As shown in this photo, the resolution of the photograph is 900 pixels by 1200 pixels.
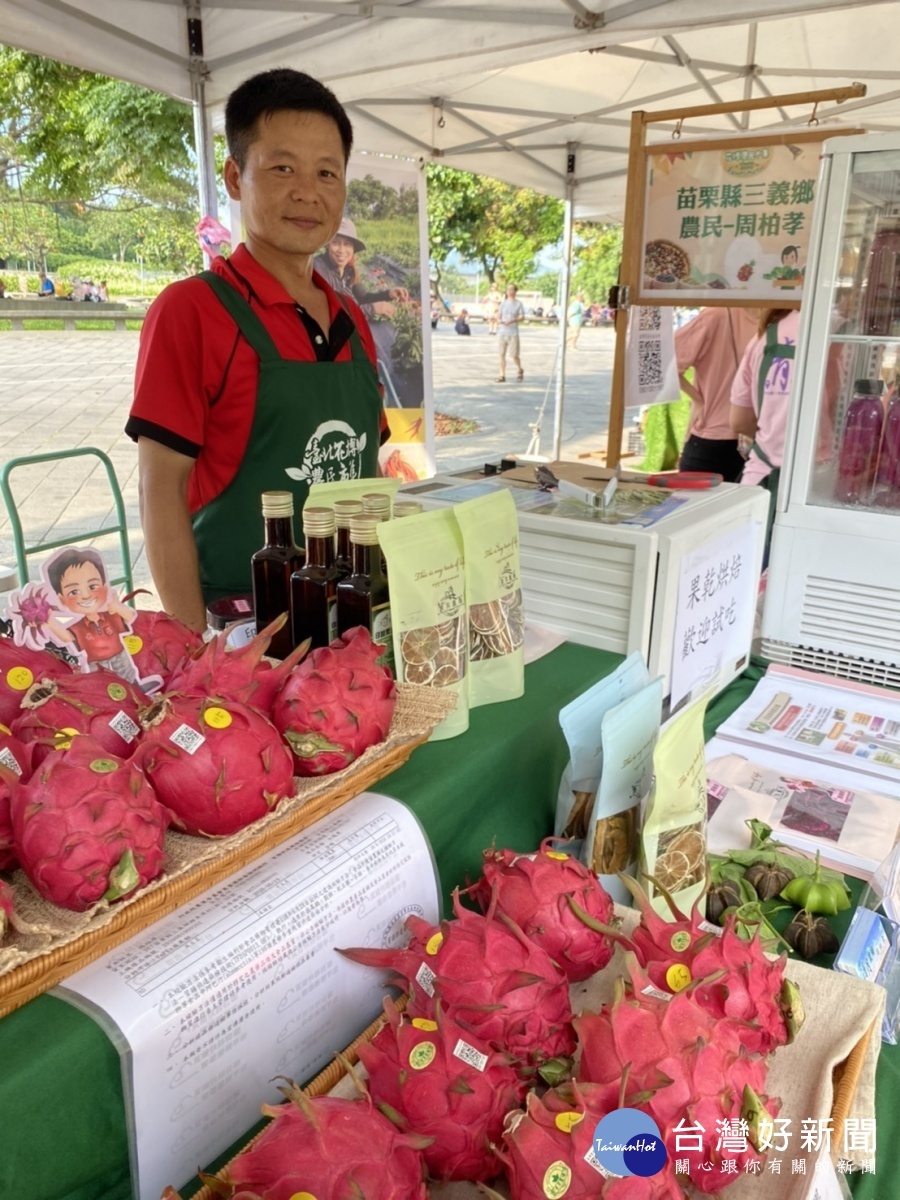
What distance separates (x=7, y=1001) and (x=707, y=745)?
1.24m

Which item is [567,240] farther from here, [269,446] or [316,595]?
[316,595]

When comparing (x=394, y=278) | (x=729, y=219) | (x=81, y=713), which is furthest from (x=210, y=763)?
(x=394, y=278)

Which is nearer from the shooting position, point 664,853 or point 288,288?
point 664,853

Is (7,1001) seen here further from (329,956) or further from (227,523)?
(227,523)

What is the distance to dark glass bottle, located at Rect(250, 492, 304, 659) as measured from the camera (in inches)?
38.0

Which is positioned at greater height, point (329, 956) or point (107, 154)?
point (107, 154)

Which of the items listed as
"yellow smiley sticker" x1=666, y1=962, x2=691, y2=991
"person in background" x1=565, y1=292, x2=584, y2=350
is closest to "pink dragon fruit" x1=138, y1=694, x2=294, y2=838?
"yellow smiley sticker" x1=666, y1=962, x2=691, y2=991

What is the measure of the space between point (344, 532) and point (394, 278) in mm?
3626

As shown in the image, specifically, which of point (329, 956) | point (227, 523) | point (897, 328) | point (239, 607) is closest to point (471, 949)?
point (329, 956)

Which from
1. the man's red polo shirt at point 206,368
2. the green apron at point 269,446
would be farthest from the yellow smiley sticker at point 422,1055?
the man's red polo shirt at point 206,368

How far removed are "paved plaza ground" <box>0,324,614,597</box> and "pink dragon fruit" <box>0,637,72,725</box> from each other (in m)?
2.51

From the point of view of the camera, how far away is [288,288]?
5.44ft

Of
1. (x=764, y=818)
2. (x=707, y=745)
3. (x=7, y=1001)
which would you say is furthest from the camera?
(x=707, y=745)

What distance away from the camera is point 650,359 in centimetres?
376
